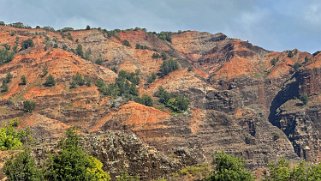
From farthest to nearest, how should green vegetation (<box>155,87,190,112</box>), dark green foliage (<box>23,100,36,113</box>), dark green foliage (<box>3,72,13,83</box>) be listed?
green vegetation (<box>155,87,190,112</box>) → dark green foliage (<box>3,72,13,83</box>) → dark green foliage (<box>23,100,36,113</box>)

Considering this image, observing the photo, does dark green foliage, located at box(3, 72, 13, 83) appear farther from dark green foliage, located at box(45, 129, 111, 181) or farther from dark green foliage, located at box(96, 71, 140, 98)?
dark green foliage, located at box(45, 129, 111, 181)

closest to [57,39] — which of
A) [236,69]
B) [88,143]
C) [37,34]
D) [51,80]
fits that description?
[37,34]

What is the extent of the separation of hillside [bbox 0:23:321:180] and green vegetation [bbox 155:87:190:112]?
65.6 inches

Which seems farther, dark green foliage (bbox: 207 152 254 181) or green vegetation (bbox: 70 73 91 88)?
green vegetation (bbox: 70 73 91 88)

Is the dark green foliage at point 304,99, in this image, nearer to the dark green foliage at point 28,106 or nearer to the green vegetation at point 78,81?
the green vegetation at point 78,81

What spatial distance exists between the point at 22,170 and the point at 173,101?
103501mm

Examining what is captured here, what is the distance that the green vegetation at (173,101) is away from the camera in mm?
152375

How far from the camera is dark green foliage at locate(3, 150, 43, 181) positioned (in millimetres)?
53219

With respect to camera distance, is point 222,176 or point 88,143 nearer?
point 222,176

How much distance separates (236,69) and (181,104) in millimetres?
51689

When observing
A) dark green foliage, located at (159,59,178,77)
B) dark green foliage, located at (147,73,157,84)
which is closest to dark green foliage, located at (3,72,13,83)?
dark green foliage, located at (147,73,157,84)

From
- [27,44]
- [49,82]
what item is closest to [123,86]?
[49,82]

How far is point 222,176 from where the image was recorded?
57.8 meters

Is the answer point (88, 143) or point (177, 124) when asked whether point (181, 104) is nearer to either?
point (177, 124)
